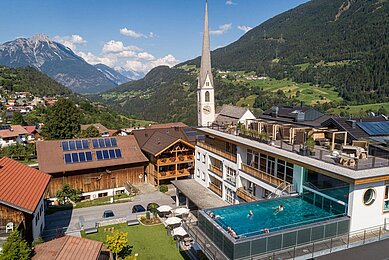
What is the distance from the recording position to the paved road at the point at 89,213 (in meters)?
26.7

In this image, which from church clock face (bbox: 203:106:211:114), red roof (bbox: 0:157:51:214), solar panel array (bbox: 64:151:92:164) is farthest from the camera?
church clock face (bbox: 203:106:211:114)

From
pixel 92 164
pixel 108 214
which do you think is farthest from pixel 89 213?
pixel 92 164

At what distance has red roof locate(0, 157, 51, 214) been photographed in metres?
19.0

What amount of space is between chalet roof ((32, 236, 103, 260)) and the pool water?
765 cm

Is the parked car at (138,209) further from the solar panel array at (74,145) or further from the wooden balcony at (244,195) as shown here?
the solar panel array at (74,145)

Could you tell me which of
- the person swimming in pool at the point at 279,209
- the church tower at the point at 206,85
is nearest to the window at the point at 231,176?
the person swimming in pool at the point at 279,209

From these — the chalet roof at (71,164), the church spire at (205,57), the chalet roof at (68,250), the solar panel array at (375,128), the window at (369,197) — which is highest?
the church spire at (205,57)

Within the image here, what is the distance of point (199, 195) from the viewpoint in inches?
1104

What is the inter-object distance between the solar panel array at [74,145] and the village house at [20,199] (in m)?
11.8

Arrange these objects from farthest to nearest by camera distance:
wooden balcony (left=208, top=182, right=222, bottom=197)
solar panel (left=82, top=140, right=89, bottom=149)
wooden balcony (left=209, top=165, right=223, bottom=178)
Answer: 1. solar panel (left=82, top=140, right=89, bottom=149)
2. wooden balcony (left=208, top=182, right=222, bottom=197)
3. wooden balcony (left=209, top=165, right=223, bottom=178)

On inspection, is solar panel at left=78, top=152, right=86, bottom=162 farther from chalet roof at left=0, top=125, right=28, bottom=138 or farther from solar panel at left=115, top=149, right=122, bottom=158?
chalet roof at left=0, top=125, right=28, bottom=138

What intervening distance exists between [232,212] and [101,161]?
930 inches

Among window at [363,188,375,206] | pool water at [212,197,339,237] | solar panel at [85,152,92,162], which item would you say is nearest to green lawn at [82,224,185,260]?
pool water at [212,197,339,237]

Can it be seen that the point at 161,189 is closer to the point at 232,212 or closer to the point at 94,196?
the point at 94,196
